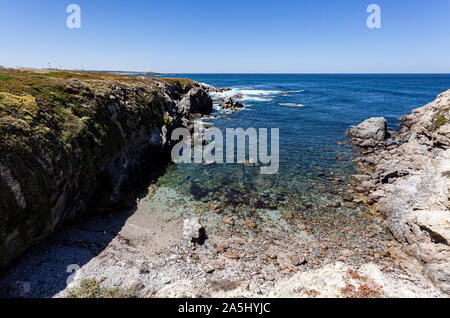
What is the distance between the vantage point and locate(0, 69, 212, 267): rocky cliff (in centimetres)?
1126

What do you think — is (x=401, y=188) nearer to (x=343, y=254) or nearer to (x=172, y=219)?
(x=343, y=254)

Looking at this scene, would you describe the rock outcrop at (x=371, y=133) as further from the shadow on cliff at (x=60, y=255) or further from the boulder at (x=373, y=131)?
the shadow on cliff at (x=60, y=255)

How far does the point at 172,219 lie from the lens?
1800 cm

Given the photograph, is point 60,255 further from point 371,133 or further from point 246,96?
point 246,96

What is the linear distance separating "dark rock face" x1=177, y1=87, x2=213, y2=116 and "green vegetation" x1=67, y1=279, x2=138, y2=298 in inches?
1840

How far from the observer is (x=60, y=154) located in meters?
14.2

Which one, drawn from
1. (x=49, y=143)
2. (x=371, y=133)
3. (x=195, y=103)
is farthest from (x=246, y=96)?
(x=49, y=143)

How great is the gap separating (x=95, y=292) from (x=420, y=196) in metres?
23.0

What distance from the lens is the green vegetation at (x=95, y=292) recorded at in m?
10.7

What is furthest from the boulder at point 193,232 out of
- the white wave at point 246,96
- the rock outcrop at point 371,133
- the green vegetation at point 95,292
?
the white wave at point 246,96

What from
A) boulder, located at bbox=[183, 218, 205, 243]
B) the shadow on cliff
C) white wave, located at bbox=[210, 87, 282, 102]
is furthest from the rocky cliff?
white wave, located at bbox=[210, 87, 282, 102]

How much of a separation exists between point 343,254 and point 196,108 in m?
54.5
